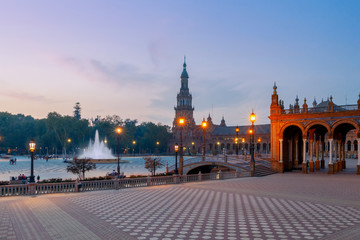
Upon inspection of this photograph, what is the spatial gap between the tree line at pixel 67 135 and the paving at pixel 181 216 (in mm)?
95828

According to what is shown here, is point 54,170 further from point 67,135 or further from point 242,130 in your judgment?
point 242,130

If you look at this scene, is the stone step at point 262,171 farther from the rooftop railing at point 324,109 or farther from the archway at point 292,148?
the rooftop railing at point 324,109

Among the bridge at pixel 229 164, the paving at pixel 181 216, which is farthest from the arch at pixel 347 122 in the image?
the paving at pixel 181 216

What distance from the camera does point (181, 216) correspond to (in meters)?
13.7

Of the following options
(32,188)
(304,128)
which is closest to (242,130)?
(304,128)

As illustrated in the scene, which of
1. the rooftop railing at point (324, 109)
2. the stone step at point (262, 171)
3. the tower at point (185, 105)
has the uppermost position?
the tower at point (185, 105)

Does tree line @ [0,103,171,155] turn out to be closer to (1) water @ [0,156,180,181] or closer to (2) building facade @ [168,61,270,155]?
(2) building facade @ [168,61,270,155]

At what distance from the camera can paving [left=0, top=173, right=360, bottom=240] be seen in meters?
11.0

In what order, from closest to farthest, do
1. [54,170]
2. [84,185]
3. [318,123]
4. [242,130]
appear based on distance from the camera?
[84,185] < [318,123] < [54,170] < [242,130]

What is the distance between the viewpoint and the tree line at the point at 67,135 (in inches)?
4555

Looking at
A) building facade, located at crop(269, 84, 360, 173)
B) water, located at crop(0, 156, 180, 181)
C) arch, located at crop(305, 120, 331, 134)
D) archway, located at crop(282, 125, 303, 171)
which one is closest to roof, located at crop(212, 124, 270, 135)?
water, located at crop(0, 156, 180, 181)

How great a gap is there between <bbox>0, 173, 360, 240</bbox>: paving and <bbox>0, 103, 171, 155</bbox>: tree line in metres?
95.8

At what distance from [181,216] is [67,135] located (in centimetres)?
10931

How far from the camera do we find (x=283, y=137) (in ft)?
138
